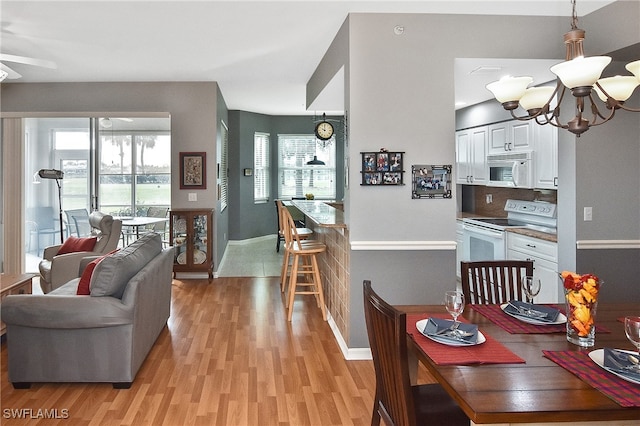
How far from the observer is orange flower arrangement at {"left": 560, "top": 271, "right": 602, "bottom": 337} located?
1.88 meters

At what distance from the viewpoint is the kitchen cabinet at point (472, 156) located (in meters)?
6.02

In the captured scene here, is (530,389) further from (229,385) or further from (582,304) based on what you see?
(229,385)

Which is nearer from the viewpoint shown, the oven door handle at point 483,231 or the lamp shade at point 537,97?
the lamp shade at point 537,97

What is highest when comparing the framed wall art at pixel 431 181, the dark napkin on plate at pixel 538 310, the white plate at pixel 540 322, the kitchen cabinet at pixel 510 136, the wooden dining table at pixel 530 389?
the kitchen cabinet at pixel 510 136

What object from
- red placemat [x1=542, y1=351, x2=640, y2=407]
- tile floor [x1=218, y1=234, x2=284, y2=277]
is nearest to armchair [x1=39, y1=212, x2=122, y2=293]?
tile floor [x1=218, y1=234, x2=284, y2=277]

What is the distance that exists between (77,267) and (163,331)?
1.34m

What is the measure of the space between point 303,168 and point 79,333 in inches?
309

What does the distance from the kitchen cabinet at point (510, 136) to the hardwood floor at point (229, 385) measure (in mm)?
2781

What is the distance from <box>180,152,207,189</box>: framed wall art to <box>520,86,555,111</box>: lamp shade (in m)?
4.97

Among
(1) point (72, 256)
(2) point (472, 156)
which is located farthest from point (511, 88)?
(1) point (72, 256)

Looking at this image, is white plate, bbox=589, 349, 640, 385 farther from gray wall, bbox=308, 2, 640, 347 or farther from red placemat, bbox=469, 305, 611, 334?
gray wall, bbox=308, 2, 640, 347

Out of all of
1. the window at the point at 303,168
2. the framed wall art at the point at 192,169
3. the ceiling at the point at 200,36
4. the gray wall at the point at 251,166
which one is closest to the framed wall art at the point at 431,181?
the ceiling at the point at 200,36

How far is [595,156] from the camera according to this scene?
3.86 m

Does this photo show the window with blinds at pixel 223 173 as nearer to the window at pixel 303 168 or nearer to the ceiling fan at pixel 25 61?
the window at pixel 303 168
